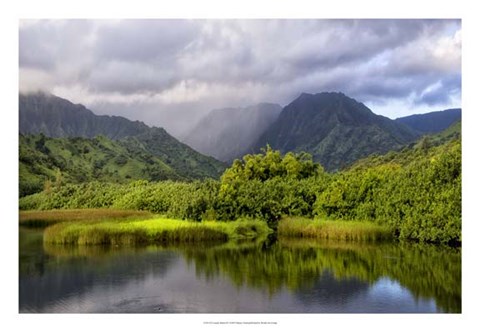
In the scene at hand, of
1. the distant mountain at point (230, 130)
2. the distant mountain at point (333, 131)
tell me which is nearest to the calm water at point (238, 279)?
the distant mountain at point (230, 130)

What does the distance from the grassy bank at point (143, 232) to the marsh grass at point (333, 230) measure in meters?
1.19

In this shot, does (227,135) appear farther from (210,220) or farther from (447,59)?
(447,59)

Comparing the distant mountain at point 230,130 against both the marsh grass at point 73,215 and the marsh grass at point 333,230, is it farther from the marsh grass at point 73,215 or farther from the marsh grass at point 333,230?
the marsh grass at point 333,230

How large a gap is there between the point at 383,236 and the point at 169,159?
12058 millimetres

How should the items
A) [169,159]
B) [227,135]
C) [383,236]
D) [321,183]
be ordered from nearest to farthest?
[383,236] → [321,183] → [227,135] → [169,159]

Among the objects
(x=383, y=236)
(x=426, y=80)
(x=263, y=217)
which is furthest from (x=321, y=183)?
(x=426, y=80)

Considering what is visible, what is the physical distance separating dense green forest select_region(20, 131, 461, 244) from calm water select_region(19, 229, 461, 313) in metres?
1.46

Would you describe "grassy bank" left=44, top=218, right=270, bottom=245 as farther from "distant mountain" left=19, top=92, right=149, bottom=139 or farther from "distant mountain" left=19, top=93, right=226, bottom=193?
"distant mountain" left=19, top=92, right=149, bottom=139

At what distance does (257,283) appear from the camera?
12.5m

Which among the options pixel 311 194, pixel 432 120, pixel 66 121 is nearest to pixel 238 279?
pixel 311 194

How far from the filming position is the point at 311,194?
20562mm

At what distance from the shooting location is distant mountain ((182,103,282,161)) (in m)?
20.1

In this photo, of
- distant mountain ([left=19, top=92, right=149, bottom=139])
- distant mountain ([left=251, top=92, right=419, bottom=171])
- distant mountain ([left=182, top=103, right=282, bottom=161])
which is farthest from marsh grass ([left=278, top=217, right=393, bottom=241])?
distant mountain ([left=19, top=92, right=149, bottom=139])

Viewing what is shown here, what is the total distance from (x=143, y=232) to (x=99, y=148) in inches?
445
